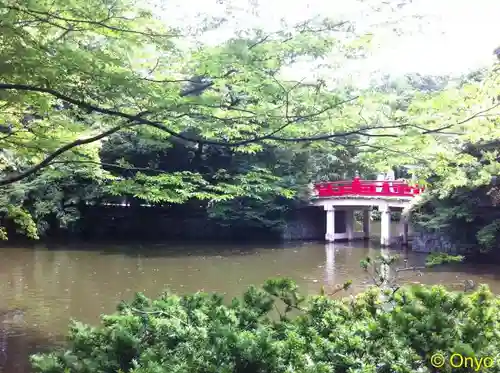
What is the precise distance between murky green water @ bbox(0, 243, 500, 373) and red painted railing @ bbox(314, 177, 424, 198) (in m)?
2.02

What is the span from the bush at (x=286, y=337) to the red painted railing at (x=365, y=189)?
46.1 ft

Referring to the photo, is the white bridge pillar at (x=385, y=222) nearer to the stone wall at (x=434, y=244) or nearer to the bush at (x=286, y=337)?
the stone wall at (x=434, y=244)

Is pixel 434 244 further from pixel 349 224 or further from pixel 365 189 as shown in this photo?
pixel 349 224

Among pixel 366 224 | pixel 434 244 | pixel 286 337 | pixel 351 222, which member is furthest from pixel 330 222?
pixel 286 337

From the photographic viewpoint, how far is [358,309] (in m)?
3.65

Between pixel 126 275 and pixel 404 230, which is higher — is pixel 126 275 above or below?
below

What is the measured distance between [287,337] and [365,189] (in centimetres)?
1627

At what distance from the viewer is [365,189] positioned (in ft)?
61.0

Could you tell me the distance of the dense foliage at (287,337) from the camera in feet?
8.37

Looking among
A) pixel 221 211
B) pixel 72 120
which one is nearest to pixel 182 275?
pixel 221 211

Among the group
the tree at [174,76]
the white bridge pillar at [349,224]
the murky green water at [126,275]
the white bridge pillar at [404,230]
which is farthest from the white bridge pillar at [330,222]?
the tree at [174,76]

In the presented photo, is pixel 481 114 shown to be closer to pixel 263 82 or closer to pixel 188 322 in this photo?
pixel 263 82

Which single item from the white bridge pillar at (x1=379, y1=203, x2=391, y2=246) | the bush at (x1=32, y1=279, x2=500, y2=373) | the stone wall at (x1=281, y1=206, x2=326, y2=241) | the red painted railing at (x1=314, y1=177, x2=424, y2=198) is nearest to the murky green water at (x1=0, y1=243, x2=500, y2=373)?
the white bridge pillar at (x1=379, y1=203, x2=391, y2=246)

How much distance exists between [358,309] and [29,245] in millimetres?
15930
